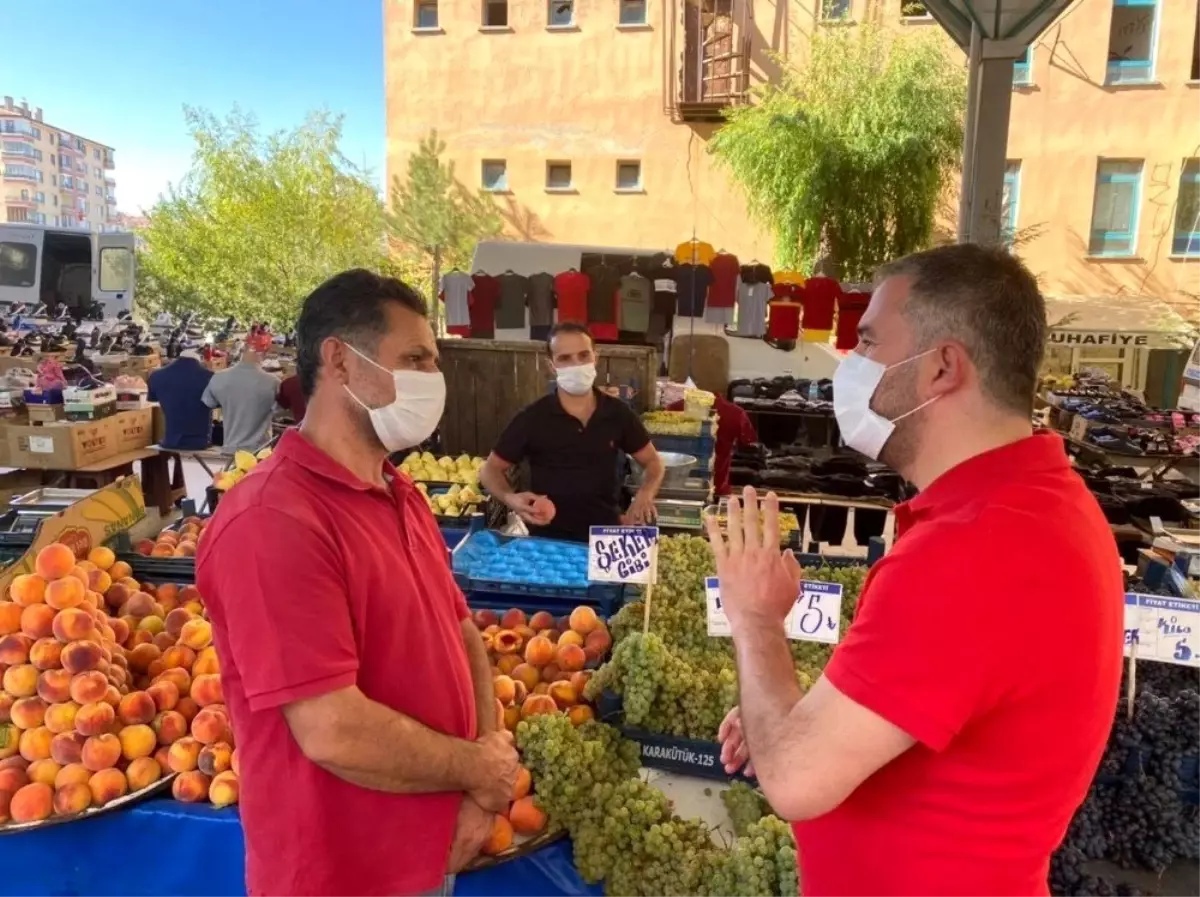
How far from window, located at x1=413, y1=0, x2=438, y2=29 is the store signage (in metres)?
22.4

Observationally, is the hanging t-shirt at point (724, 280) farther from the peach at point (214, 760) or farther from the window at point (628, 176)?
the window at point (628, 176)

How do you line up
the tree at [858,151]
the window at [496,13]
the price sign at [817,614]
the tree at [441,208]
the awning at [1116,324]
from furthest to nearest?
the tree at [441,208]
the window at [496,13]
the tree at [858,151]
the awning at [1116,324]
the price sign at [817,614]

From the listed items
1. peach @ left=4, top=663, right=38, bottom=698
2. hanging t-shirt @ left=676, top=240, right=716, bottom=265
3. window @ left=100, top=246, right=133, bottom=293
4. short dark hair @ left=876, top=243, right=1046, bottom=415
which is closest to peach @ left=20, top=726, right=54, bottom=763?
peach @ left=4, top=663, right=38, bottom=698

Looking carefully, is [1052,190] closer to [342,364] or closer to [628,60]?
[628,60]

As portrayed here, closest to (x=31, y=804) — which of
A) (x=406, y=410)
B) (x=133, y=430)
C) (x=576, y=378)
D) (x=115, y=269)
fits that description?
(x=406, y=410)

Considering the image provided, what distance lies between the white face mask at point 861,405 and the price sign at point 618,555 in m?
1.13

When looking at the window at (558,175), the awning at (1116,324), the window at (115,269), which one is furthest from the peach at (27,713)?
the window at (558,175)

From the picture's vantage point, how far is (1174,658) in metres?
A: 2.25

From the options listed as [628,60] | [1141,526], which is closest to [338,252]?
[628,60]

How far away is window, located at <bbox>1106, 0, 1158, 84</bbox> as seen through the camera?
58.1 ft

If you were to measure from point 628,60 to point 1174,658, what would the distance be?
2058 cm

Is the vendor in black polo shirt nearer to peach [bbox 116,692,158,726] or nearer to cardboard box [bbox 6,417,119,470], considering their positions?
peach [bbox 116,692,158,726]

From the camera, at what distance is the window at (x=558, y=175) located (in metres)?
21.2

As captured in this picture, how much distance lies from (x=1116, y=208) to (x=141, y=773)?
21.5 metres
